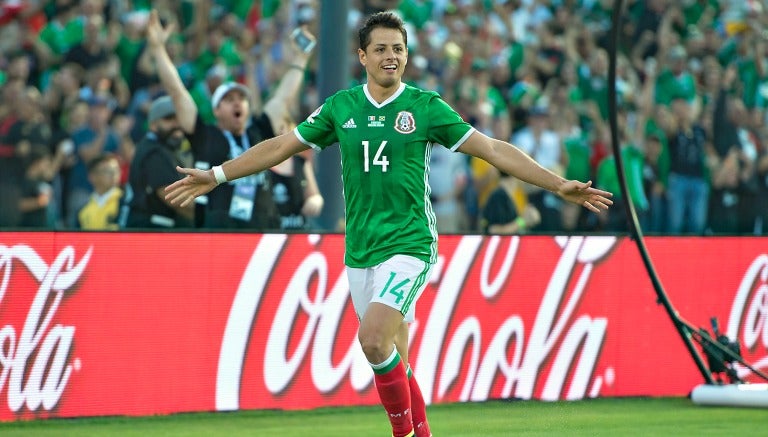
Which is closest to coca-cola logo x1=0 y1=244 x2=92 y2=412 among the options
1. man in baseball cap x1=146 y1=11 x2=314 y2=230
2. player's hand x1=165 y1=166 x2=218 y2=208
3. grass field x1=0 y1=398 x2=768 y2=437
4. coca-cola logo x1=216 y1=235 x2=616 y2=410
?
grass field x1=0 y1=398 x2=768 y2=437

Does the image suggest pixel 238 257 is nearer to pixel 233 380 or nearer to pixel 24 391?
pixel 233 380

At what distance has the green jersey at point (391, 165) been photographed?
7945 millimetres

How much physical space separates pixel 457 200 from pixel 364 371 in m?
4.51

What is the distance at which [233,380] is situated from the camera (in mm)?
10758

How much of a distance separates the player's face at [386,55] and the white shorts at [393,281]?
0.96 meters

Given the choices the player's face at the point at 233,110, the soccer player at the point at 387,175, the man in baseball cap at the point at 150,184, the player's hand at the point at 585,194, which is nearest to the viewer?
the player's hand at the point at 585,194

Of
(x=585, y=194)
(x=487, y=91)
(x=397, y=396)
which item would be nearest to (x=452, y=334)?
(x=397, y=396)

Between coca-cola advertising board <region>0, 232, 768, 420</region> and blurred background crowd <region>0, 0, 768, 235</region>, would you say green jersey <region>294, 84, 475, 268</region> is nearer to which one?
coca-cola advertising board <region>0, 232, 768, 420</region>

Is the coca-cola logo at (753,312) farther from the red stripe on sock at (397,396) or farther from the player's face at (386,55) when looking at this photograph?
the player's face at (386,55)

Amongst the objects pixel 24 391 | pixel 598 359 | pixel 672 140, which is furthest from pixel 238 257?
pixel 672 140

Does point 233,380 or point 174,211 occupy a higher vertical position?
point 174,211

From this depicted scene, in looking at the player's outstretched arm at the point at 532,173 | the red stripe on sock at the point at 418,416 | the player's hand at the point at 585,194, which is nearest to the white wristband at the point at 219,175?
the player's outstretched arm at the point at 532,173

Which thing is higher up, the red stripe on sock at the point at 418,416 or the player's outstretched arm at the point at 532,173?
the player's outstretched arm at the point at 532,173

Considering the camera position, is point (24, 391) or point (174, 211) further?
point (174, 211)
